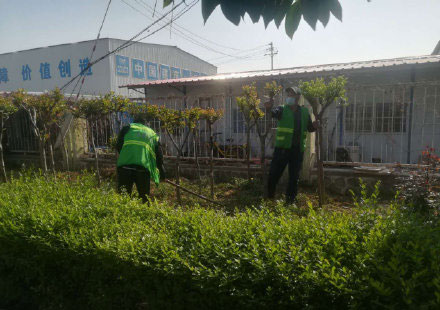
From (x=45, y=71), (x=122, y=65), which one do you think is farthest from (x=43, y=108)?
(x=45, y=71)

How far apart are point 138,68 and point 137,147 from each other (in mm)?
16498

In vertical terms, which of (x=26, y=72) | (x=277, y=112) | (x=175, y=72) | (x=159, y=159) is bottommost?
(x=159, y=159)

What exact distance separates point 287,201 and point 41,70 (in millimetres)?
20783

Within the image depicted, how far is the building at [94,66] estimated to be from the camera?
17.7 m

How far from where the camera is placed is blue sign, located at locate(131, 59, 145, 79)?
63.1 feet

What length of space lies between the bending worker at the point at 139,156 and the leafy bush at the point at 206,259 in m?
1.47

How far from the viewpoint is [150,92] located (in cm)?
1270

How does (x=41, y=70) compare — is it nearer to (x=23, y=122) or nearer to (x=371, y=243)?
(x=23, y=122)

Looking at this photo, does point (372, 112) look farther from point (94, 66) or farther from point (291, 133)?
point (94, 66)

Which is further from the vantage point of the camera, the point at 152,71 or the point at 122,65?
the point at 152,71

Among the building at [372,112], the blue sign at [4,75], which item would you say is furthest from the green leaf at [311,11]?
the blue sign at [4,75]

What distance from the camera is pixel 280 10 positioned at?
176 centimetres

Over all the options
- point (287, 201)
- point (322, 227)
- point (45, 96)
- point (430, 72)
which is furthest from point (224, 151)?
point (430, 72)

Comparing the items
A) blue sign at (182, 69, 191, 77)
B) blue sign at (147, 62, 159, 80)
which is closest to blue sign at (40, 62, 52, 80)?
blue sign at (147, 62, 159, 80)
